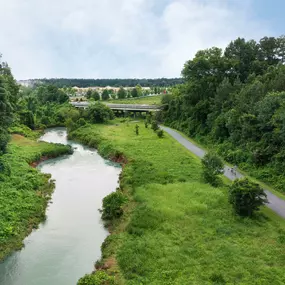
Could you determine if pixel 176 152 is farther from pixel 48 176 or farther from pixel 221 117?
pixel 48 176

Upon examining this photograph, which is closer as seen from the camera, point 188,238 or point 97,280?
point 97,280

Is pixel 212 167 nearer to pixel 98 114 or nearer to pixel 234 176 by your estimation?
pixel 234 176

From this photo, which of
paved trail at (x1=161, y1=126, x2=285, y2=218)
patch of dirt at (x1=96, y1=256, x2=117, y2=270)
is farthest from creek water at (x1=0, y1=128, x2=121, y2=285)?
paved trail at (x1=161, y1=126, x2=285, y2=218)

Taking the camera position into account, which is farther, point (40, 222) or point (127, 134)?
point (127, 134)

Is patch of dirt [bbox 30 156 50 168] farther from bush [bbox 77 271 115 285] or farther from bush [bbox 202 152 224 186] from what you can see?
bush [bbox 77 271 115 285]

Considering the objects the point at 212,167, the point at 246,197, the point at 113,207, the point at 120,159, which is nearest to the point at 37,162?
the point at 120,159

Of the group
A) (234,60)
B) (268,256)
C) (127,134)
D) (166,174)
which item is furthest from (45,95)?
(268,256)

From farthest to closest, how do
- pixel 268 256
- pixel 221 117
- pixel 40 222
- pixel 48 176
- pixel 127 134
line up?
pixel 127 134 < pixel 221 117 < pixel 48 176 < pixel 40 222 < pixel 268 256

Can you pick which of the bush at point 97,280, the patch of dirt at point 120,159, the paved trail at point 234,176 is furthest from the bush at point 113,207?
the patch of dirt at point 120,159
